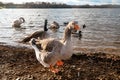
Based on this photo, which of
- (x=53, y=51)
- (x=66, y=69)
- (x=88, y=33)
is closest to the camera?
(x=53, y=51)

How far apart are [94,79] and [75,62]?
2457 millimetres

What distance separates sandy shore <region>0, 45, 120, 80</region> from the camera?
941 cm

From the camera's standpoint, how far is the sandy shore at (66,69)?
371 inches

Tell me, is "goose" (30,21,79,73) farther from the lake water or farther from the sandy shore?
the lake water

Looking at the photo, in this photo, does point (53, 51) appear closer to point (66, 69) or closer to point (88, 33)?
point (66, 69)

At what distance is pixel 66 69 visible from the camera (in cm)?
1039

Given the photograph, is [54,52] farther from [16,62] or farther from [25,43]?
[25,43]

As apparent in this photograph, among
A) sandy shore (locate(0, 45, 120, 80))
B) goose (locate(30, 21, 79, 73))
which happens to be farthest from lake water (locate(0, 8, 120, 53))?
goose (locate(30, 21, 79, 73))

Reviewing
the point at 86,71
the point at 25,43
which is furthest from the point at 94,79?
the point at 25,43

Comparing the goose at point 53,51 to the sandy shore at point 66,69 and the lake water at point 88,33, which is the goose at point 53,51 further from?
the lake water at point 88,33

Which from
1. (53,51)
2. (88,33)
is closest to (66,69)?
(53,51)

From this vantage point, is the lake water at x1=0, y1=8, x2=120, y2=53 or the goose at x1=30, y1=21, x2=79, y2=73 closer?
the goose at x1=30, y1=21, x2=79, y2=73

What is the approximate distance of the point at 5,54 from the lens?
1327 centimetres

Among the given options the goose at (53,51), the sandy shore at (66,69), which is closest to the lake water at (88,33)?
the sandy shore at (66,69)
